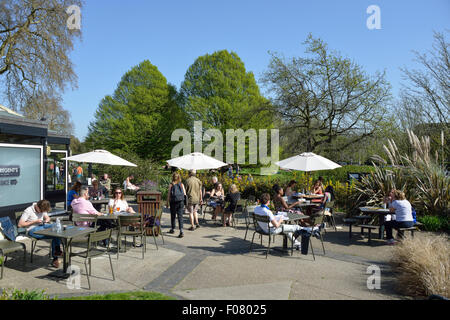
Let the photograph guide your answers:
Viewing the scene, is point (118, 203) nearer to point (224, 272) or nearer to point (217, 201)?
point (224, 272)

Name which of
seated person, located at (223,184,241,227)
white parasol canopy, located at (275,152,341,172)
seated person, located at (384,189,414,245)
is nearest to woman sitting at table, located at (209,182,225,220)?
seated person, located at (223,184,241,227)

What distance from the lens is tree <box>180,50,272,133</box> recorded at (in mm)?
32125

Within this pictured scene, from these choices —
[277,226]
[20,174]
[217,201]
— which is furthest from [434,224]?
[20,174]

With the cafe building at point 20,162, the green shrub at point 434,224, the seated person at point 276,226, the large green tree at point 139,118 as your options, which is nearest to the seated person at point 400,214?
the green shrub at point 434,224

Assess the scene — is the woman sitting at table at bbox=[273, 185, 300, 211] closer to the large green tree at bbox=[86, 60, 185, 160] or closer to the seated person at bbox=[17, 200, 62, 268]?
the seated person at bbox=[17, 200, 62, 268]

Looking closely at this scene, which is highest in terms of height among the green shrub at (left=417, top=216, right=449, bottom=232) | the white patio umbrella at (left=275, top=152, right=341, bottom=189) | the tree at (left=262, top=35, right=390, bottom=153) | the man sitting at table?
the tree at (left=262, top=35, right=390, bottom=153)

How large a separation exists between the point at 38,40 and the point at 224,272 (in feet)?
53.8

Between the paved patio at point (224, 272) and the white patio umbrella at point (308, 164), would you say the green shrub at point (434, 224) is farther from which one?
the white patio umbrella at point (308, 164)

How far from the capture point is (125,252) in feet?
24.5

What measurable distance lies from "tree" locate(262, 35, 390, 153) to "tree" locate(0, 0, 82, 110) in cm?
1211

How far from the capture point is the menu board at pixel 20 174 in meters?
9.01

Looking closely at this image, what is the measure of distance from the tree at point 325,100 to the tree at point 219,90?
1007cm

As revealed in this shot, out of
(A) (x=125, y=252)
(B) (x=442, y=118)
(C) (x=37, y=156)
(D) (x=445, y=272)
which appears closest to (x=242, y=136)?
(B) (x=442, y=118)
